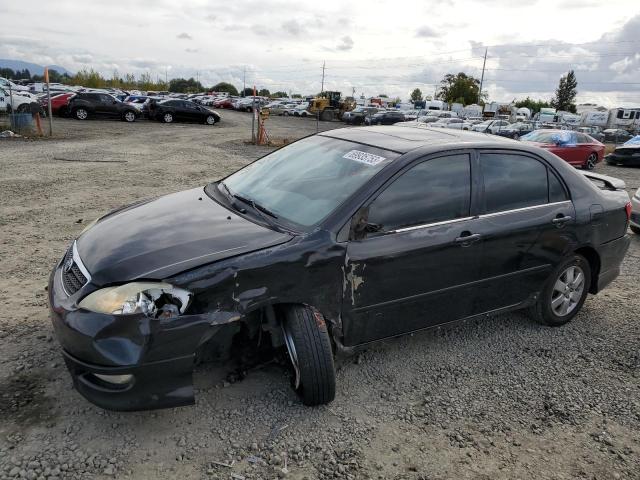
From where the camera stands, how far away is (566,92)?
9181cm

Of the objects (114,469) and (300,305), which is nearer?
(114,469)

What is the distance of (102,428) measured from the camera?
110 inches

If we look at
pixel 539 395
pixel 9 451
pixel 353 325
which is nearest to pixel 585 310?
pixel 539 395

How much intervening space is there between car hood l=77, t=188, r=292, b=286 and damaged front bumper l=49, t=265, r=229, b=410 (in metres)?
0.23

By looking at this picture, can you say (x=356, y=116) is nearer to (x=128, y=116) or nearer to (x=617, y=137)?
(x=128, y=116)

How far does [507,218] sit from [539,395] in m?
1.25

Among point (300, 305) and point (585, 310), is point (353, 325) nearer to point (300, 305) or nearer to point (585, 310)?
point (300, 305)

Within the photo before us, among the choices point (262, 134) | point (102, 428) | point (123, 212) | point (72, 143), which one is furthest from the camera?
point (262, 134)

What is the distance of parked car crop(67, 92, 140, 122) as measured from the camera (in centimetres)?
2530

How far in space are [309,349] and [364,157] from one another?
4.63 feet

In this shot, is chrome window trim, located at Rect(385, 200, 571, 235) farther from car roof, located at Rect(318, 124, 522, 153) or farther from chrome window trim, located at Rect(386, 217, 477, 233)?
car roof, located at Rect(318, 124, 522, 153)

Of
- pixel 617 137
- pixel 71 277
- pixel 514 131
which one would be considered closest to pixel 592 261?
pixel 71 277

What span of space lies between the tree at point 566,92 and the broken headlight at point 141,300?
10016 cm

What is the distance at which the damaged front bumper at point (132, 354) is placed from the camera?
251 cm
